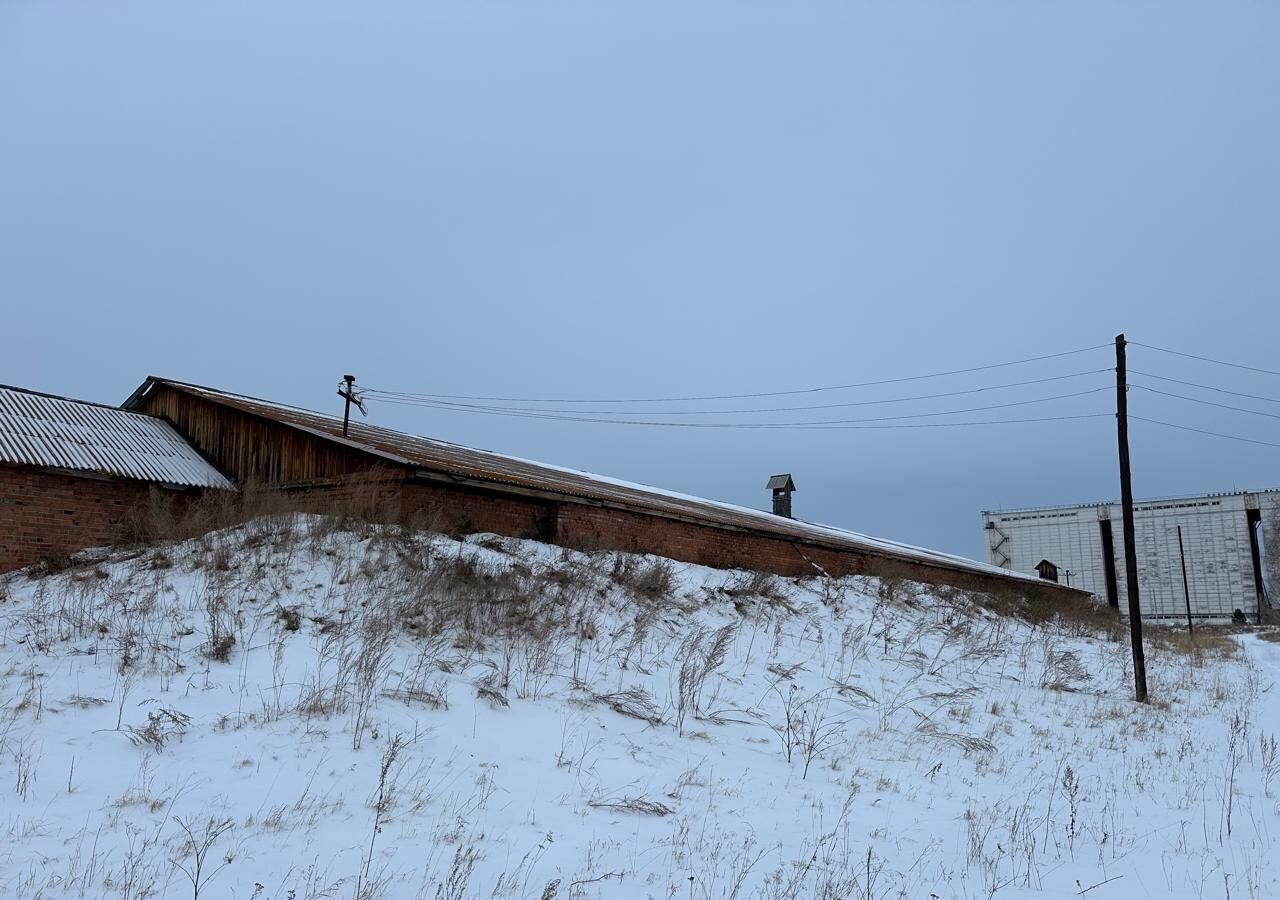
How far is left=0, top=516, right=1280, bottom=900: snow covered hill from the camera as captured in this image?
4.39 metres

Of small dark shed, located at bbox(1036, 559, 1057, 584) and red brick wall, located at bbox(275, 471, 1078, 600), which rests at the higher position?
small dark shed, located at bbox(1036, 559, 1057, 584)

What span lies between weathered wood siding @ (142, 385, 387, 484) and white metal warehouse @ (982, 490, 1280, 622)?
46965 mm

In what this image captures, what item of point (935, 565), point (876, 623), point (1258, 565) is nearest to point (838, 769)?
point (876, 623)

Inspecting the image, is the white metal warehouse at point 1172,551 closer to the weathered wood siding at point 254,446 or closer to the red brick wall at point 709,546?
the red brick wall at point 709,546

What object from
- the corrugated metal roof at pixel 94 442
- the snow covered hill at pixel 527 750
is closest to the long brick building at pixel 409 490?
the corrugated metal roof at pixel 94 442

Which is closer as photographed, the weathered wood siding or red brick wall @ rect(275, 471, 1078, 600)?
red brick wall @ rect(275, 471, 1078, 600)

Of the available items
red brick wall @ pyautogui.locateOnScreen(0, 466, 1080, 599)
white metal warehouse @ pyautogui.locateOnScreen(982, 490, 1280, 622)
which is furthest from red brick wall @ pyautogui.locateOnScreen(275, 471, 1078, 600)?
white metal warehouse @ pyautogui.locateOnScreen(982, 490, 1280, 622)

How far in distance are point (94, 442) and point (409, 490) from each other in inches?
295

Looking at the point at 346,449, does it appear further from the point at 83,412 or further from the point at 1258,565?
the point at 1258,565

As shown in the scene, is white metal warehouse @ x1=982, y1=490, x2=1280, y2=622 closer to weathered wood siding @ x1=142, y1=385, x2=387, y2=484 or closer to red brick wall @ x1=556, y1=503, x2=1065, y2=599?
red brick wall @ x1=556, y1=503, x2=1065, y2=599

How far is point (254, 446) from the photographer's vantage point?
54.9 feet

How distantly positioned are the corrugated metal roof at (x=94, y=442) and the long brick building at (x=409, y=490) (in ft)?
0.50

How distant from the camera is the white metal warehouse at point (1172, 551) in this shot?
159ft

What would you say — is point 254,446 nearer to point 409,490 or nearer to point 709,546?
point 409,490
